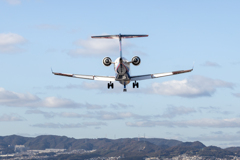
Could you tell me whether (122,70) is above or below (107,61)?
below

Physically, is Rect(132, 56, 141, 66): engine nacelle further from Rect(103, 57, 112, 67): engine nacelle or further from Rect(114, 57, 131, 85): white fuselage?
Rect(103, 57, 112, 67): engine nacelle

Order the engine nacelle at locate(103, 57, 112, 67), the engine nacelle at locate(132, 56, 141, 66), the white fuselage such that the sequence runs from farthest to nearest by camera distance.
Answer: the engine nacelle at locate(103, 57, 112, 67) → the engine nacelle at locate(132, 56, 141, 66) → the white fuselage

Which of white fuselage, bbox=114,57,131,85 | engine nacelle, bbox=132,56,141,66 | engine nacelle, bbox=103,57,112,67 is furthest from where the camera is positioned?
engine nacelle, bbox=103,57,112,67

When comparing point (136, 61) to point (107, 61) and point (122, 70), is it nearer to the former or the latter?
point (122, 70)

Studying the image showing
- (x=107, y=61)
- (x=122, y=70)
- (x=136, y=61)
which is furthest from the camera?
(x=107, y=61)

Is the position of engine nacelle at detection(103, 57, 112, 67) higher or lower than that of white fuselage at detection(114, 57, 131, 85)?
higher

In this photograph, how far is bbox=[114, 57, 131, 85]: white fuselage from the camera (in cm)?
10375

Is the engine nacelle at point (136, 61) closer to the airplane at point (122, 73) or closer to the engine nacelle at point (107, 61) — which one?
the airplane at point (122, 73)

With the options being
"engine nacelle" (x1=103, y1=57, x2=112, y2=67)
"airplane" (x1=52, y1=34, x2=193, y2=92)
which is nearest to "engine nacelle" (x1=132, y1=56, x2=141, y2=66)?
"airplane" (x1=52, y1=34, x2=193, y2=92)

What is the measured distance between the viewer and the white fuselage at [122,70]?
104 metres

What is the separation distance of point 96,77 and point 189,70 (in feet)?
87.3

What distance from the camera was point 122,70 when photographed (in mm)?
103875

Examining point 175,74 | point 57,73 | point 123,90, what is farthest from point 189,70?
point 57,73

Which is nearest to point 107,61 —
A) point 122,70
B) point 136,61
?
point 122,70
